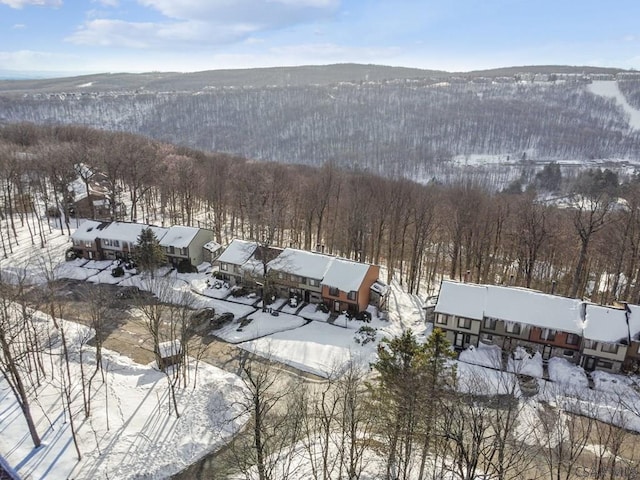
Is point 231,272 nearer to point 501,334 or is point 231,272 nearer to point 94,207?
point 501,334

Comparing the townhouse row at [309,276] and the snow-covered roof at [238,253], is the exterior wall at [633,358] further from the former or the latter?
the snow-covered roof at [238,253]

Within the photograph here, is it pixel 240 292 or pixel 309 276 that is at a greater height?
pixel 309 276

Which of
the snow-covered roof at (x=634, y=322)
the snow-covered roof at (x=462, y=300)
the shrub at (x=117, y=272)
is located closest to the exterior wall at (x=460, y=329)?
the snow-covered roof at (x=462, y=300)

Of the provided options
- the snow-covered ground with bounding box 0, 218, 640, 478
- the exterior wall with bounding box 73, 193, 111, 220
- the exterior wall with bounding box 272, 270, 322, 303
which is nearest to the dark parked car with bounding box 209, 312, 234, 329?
the snow-covered ground with bounding box 0, 218, 640, 478

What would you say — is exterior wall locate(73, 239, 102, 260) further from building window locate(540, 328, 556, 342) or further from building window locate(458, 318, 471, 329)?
building window locate(540, 328, 556, 342)

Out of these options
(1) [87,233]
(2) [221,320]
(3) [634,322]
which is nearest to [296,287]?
(2) [221,320]

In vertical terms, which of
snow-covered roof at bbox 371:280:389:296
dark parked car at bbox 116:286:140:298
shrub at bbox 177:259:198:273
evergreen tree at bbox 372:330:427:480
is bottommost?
dark parked car at bbox 116:286:140:298
